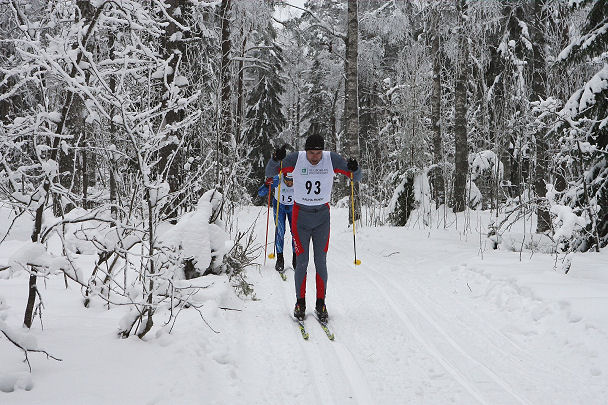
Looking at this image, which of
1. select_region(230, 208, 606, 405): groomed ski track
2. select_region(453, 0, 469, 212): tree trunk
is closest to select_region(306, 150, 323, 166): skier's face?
select_region(230, 208, 606, 405): groomed ski track

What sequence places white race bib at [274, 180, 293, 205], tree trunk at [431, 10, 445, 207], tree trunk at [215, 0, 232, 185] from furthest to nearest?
tree trunk at [431, 10, 445, 207], white race bib at [274, 180, 293, 205], tree trunk at [215, 0, 232, 185]

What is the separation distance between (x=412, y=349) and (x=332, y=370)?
38.2 inches

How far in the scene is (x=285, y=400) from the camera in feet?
10.8

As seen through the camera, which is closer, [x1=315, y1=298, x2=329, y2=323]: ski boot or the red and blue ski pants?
[x1=315, y1=298, x2=329, y2=323]: ski boot

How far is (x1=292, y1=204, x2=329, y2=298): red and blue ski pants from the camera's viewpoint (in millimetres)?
5461

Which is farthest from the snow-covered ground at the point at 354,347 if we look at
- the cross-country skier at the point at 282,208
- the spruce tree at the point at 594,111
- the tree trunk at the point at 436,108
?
the tree trunk at the point at 436,108

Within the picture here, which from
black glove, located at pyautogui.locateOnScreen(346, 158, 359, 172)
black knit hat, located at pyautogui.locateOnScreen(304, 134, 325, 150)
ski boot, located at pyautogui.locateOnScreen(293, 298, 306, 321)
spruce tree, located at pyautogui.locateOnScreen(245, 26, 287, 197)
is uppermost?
spruce tree, located at pyautogui.locateOnScreen(245, 26, 287, 197)

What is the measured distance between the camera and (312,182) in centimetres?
543

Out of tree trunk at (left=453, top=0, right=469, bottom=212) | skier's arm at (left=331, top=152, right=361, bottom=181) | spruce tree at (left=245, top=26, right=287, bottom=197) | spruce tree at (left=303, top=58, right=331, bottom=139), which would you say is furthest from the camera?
spruce tree at (left=303, top=58, right=331, bottom=139)

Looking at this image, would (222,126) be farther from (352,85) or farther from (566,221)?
(566,221)

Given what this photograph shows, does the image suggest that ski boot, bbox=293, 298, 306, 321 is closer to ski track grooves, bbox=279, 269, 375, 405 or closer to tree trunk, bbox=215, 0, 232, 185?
ski track grooves, bbox=279, 269, 375, 405

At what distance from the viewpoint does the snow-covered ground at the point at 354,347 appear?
9.77ft

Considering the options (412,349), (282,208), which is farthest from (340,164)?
(282,208)

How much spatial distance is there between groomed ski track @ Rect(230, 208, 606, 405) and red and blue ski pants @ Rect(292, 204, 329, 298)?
47cm
